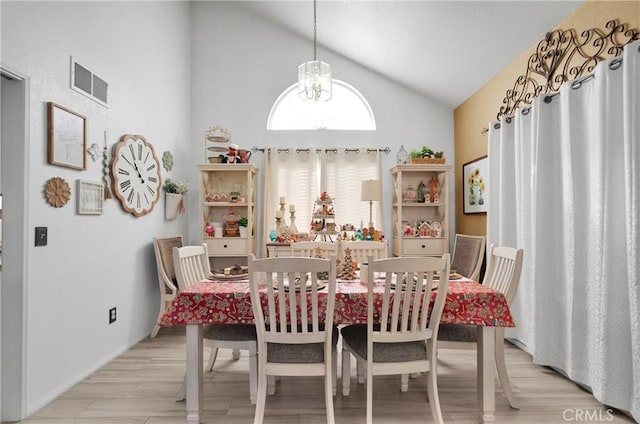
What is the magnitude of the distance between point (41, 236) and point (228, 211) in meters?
2.43

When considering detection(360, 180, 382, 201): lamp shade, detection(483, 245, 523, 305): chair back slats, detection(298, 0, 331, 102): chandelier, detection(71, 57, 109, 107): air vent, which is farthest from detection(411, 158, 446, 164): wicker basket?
detection(71, 57, 109, 107): air vent

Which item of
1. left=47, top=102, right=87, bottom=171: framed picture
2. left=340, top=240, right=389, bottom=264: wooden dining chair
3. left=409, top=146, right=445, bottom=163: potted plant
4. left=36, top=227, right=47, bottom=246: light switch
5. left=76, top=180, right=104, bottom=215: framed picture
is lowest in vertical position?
left=340, top=240, right=389, bottom=264: wooden dining chair

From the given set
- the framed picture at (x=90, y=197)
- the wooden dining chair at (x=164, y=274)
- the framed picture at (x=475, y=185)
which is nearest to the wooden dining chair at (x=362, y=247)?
the framed picture at (x=475, y=185)

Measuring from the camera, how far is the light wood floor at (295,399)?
6.96 feet

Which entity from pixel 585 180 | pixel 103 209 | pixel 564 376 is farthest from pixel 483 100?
pixel 103 209

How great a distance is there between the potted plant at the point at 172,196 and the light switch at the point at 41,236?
1.72 m

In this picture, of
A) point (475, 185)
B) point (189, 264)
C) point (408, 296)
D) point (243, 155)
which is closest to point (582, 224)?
point (408, 296)

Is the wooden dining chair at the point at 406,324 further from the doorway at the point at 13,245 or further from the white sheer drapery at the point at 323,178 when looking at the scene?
the white sheer drapery at the point at 323,178

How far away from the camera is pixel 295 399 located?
2.33m

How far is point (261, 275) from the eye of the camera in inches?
82.3

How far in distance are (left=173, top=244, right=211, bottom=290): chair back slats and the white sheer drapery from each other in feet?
5.95

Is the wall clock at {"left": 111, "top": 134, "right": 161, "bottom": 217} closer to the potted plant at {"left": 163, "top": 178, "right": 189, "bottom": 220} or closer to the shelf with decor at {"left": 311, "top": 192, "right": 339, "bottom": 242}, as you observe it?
the potted plant at {"left": 163, "top": 178, "right": 189, "bottom": 220}

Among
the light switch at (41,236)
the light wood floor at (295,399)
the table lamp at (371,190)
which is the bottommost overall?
the light wood floor at (295,399)

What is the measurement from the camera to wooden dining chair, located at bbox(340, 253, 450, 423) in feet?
5.93
